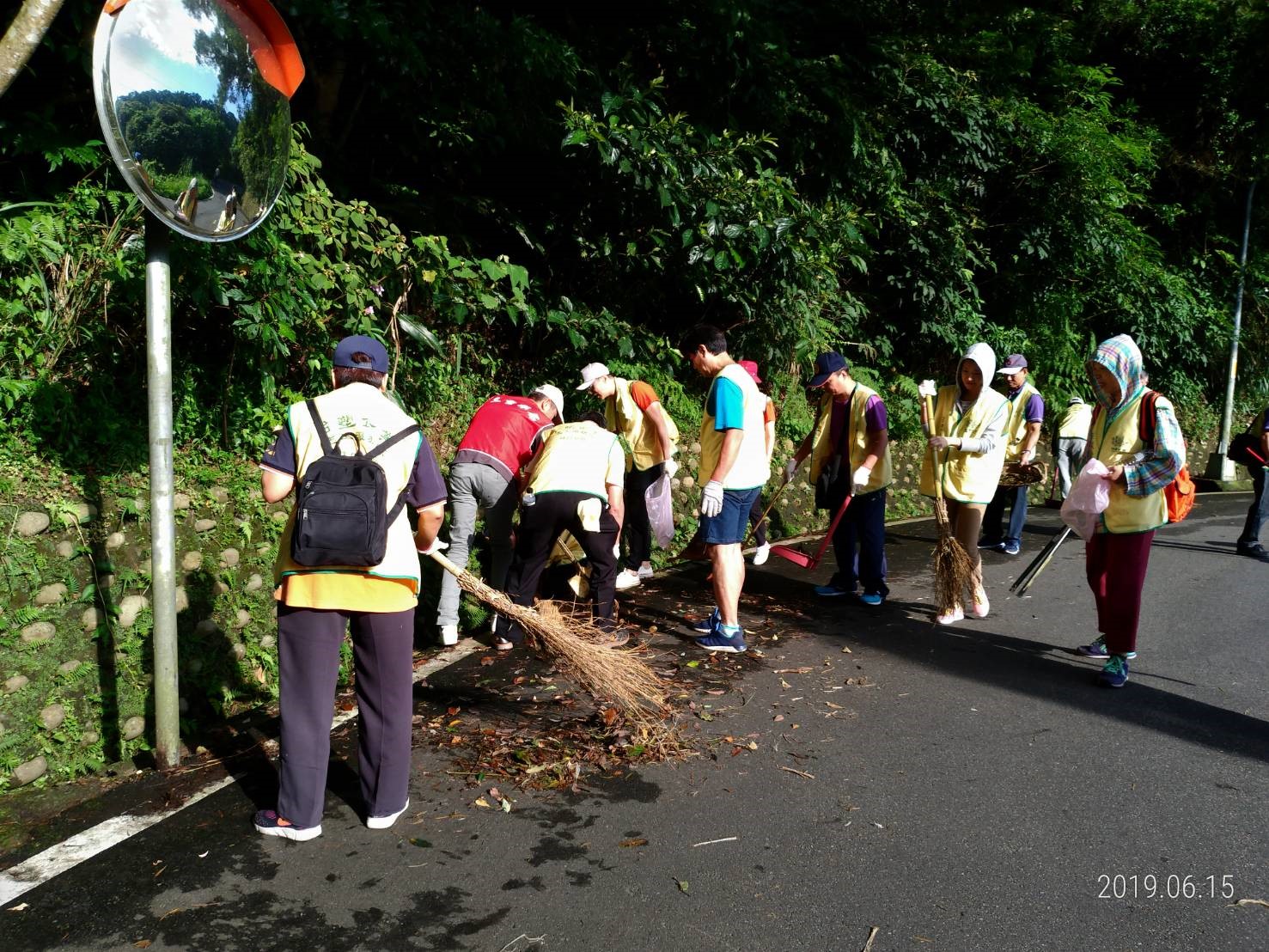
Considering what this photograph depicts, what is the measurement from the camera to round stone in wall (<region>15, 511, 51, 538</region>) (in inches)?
177

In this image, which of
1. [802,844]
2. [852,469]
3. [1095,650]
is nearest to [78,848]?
[802,844]

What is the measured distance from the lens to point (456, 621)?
6.44m

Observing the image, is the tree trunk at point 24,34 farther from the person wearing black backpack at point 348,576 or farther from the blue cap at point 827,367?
the blue cap at point 827,367

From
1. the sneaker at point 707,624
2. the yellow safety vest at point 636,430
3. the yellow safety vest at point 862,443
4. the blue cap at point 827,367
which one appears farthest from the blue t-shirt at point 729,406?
the yellow safety vest at point 636,430

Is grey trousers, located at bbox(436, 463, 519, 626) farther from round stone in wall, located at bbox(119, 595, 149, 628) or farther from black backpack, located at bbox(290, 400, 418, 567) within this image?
black backpack, located at bbox(290, 400, 418, 567)

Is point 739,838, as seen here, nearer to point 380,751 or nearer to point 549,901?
point 549,901

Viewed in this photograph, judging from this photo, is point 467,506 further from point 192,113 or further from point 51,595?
point 192,113

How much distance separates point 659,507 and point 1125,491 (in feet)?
11.9

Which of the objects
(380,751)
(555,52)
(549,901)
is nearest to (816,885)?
(549,901)

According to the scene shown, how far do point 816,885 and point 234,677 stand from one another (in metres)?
3.30

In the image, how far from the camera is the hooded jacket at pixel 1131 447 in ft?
18.1

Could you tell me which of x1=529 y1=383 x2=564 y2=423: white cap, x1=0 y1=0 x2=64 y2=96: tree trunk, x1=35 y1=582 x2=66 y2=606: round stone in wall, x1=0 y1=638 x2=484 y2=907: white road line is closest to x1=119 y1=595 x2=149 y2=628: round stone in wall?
x1=35 y1=582 x2=66 y2=606: round stone in wall

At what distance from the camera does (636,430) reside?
26.3 feet

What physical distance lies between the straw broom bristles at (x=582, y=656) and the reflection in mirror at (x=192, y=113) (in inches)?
74.9
